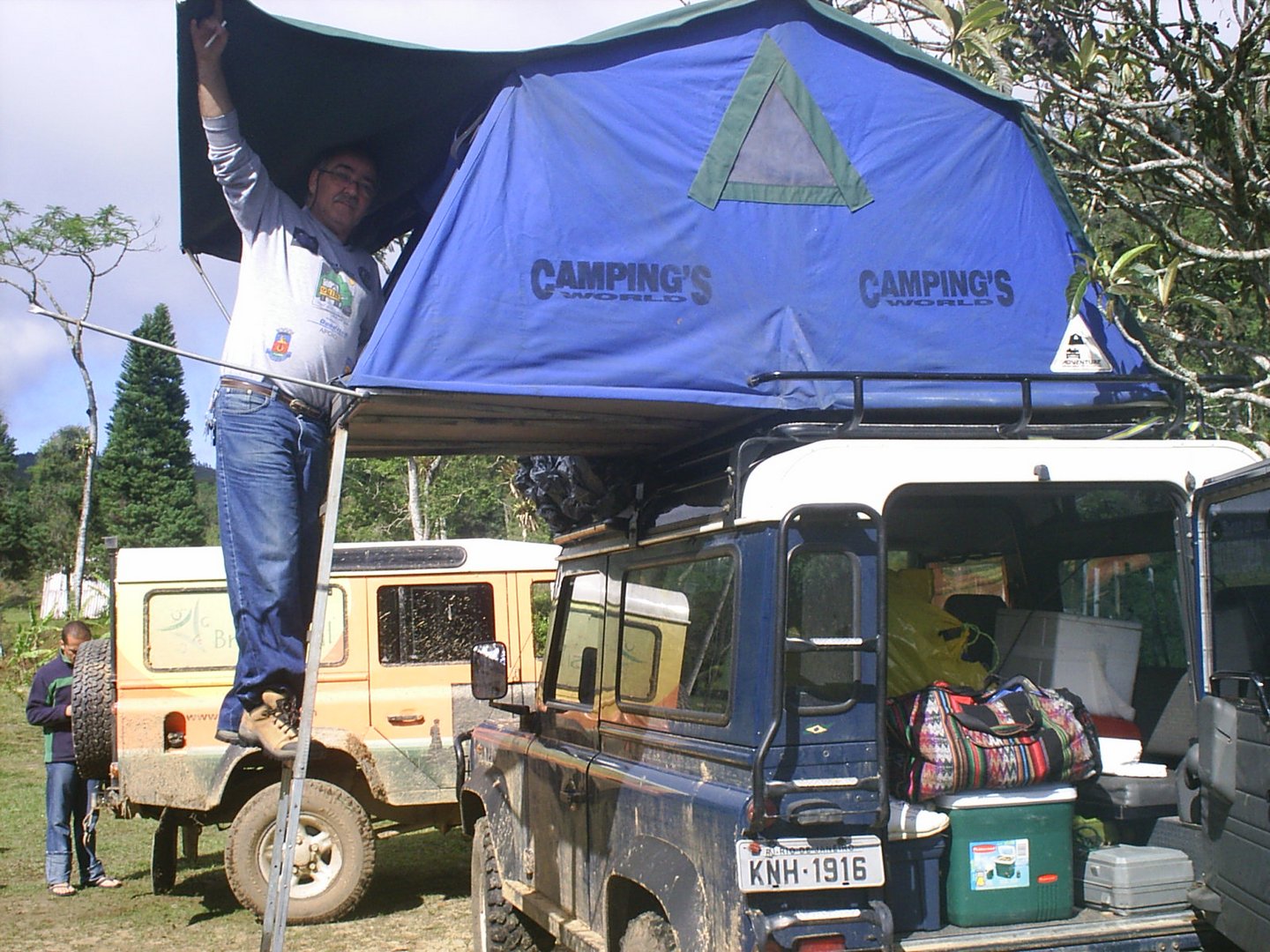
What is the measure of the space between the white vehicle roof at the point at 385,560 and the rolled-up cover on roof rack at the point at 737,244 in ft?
14.3

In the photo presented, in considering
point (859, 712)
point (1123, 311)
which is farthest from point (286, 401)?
point (1123, 311)

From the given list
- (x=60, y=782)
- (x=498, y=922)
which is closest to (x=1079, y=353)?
(x=498, y=922)

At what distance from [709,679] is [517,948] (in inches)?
102

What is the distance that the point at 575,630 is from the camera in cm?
552

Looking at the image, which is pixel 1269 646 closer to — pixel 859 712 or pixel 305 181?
pixel 859 712

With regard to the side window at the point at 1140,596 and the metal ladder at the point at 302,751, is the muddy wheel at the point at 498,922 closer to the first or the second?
the metal ladder at the point at 302,751

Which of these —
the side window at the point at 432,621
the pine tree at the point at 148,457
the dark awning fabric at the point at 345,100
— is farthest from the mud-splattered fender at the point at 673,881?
the pine tree at the point at 148,457

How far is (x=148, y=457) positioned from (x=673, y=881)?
170 feet

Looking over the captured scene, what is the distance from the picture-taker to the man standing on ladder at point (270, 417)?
13.2ft

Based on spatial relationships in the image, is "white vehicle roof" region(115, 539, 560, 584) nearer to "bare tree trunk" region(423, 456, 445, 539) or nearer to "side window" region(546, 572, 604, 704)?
"side window" region(546, 572, 604, 704)

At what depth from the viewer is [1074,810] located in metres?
3.86

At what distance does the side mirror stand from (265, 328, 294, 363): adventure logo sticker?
182cm

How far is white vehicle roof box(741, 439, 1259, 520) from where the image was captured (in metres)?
3.46

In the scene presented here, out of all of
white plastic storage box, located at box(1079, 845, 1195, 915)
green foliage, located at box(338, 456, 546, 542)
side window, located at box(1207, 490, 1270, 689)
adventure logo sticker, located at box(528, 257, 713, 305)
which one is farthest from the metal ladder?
green foliage, located at box(338, 456, 546, 542)
